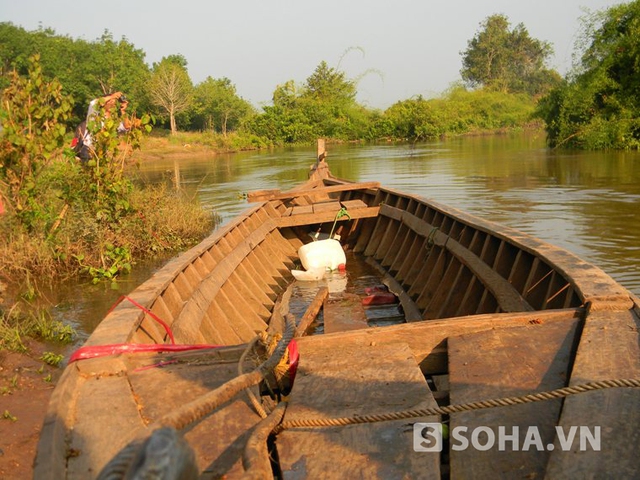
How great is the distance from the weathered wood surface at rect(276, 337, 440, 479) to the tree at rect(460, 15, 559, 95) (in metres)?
70.2

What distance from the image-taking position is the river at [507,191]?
8727 mm

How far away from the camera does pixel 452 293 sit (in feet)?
18.4

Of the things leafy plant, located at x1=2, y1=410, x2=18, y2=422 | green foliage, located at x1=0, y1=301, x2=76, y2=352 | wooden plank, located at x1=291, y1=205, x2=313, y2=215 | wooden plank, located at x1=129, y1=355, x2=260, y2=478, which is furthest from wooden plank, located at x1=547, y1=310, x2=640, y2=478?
wooden plank, located at x1=291, y1=205, x2=313, y2=215

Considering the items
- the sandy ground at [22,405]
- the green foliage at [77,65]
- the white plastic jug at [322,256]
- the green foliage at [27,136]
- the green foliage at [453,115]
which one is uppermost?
the green foliage at [77,65]

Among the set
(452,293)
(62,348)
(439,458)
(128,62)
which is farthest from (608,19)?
(128,62)

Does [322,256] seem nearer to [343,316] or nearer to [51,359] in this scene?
[343,316]

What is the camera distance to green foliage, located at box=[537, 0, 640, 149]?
24.0 metres

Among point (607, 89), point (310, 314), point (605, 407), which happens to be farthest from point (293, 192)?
point (607, 89)

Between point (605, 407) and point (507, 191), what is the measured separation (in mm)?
15252

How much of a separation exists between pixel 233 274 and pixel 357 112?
166ft

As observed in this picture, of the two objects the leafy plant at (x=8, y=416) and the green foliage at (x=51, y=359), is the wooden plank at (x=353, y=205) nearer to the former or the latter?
the green foliage at (x=51, y=359)

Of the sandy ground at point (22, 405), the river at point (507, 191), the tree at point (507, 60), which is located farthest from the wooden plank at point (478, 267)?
the tree at point (507, 60)

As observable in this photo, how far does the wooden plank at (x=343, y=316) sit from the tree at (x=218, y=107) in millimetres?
48947

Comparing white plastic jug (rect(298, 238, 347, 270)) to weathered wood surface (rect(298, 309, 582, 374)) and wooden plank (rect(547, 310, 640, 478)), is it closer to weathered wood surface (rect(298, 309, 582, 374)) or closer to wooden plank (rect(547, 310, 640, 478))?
weathered wood surface (rect(298, 309, 582, 374))
